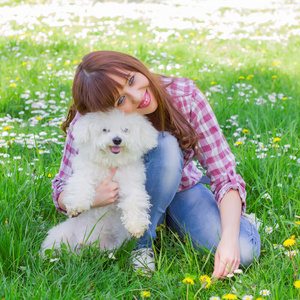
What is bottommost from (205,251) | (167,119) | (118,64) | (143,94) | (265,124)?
(205,251)

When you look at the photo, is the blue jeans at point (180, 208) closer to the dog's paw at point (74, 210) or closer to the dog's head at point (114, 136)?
the dog's head at point (114, 136)

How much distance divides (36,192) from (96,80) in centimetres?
88

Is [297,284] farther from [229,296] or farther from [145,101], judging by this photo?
[145,101]

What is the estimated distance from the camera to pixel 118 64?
1.97 meters

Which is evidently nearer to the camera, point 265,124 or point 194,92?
point 194,92

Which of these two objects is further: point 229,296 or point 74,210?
point 74,210

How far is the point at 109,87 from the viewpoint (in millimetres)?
1923

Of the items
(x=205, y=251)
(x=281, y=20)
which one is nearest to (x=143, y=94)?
(x=205, y=251)

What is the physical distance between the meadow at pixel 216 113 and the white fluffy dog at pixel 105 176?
0.13 metres

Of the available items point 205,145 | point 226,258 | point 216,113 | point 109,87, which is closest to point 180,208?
point 205,145

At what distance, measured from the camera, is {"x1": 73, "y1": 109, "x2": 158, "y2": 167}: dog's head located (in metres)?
1.92

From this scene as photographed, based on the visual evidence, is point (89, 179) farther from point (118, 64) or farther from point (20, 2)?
point (20, 2)

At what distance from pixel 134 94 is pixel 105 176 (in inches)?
15.4

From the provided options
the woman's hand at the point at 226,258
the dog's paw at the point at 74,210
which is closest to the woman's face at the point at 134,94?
the dog's paw at the point at 74,210
